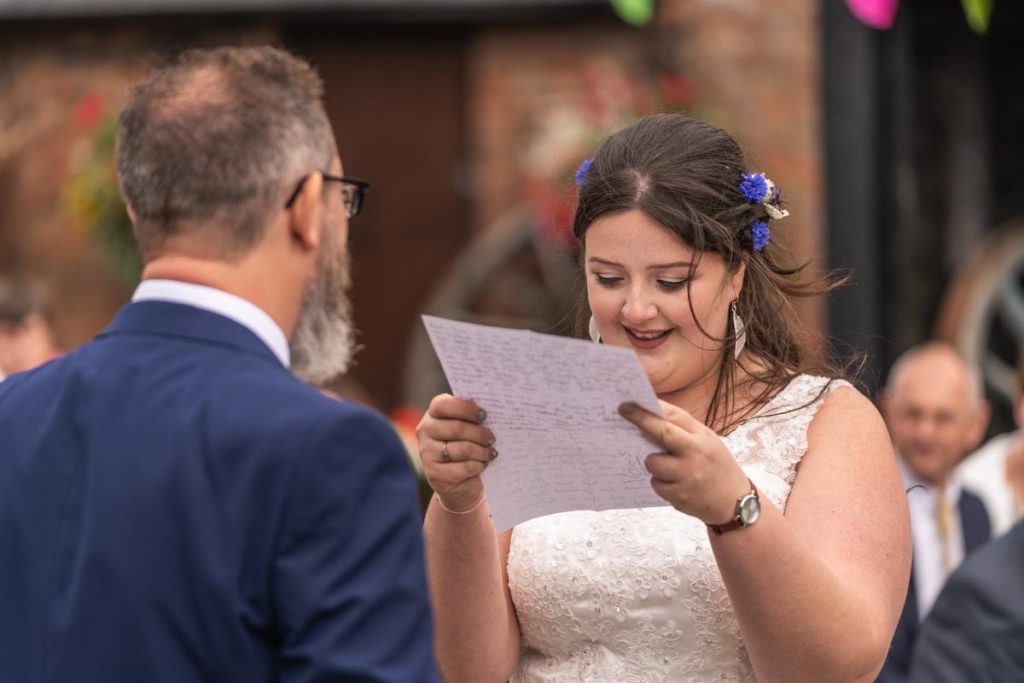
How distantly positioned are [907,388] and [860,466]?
3395mm

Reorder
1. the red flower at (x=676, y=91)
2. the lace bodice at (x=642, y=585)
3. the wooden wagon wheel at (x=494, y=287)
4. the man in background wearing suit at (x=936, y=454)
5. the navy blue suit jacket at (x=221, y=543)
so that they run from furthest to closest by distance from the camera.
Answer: the wooden wagon wheel at (x=494, y=287), the red flower at (x=676, y=91), the man in background wearing suit at (x=936, y=454), the lace bodice at (x=642, y=585), the navy blue suit jacket at (x=221, y=543)

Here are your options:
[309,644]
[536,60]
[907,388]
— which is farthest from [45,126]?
[309,644]

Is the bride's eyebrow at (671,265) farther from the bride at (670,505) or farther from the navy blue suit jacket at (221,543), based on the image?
the navy blue suit jacket at (221,543)

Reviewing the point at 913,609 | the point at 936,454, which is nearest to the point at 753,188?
the point at 913,609

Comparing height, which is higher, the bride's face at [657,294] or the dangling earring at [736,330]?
the bride's face at [657,294]

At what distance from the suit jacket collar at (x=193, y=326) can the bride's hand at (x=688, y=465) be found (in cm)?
46

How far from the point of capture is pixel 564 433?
2.06 meters

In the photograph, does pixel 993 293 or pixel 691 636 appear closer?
pixel 691 636

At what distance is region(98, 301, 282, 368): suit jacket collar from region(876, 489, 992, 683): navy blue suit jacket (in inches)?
101

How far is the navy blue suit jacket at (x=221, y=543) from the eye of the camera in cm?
171

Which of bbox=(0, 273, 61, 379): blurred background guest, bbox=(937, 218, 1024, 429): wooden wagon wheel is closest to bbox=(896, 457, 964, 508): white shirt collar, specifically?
bbox=(937, 218, 1024, 429): wooden wagon wheel

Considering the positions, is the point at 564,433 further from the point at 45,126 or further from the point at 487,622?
the point at 45,126

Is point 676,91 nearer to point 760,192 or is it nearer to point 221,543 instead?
point 760,192

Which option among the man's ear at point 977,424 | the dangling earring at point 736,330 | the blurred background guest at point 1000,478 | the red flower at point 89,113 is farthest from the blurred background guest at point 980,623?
the red flower at point 89,113
